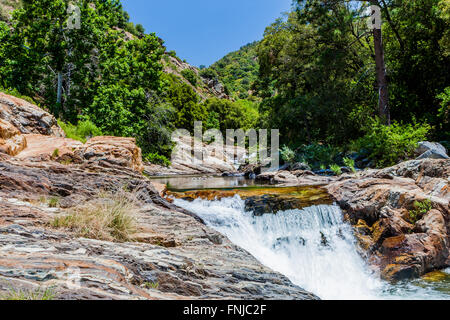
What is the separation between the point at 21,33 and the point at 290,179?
1847 centimetres

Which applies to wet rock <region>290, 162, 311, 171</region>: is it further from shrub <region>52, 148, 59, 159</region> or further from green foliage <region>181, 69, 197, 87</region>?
green foliage <region>181, 69, 197, 87</region>

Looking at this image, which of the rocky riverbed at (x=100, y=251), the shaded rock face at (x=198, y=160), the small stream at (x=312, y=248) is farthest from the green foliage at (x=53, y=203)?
the shaded rock face at (x=198, y=160)

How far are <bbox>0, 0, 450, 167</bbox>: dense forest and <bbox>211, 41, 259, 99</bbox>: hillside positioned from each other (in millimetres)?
70777

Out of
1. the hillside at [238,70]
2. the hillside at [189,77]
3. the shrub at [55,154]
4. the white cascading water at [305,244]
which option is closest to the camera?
the white cascading water at [305,244]

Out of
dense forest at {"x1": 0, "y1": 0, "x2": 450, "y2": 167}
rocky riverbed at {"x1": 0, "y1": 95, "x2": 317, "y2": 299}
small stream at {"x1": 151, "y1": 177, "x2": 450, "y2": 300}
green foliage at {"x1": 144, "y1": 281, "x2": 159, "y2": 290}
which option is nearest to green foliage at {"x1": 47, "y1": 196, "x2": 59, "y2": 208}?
rocky riverbed at {"x1": 0, "y1": 95, "x2": 317, "y2": 299}

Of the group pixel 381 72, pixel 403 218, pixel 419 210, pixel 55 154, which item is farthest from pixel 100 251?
pixel 381 72

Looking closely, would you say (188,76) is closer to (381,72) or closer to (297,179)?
(381,72)

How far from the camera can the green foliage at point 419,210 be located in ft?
23.2

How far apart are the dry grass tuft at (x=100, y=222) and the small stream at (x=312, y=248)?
4189mm

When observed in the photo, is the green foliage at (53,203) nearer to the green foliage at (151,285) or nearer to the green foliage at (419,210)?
the green foliage at (151,285)

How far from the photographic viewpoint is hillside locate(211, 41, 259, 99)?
9831 centimetres

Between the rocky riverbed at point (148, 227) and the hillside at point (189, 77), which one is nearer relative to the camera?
the rocky riverbed at point (148, 227)

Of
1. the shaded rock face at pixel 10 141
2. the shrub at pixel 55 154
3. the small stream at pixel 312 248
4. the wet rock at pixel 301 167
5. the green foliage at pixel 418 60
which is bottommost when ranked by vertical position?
the small stream at pixel 312 248
